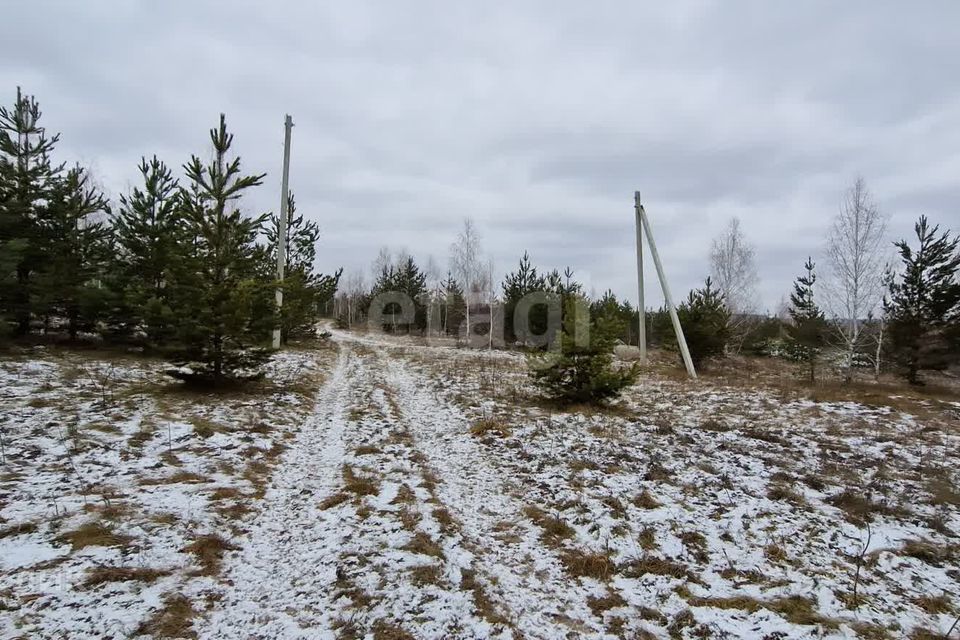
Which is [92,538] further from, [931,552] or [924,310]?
[924,310]

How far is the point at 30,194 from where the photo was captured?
11609 mm

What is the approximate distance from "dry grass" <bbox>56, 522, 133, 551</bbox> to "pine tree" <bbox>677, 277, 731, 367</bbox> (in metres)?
19.6

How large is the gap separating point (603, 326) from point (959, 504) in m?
5.68

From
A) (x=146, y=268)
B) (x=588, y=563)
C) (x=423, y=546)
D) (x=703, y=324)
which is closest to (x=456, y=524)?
(x=423, y=546)

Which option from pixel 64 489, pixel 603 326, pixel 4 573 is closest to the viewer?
pixel 4 573

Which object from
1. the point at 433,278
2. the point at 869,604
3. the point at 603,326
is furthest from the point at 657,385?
the point at 433,278

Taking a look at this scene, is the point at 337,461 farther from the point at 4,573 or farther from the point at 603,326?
the point at 603,326

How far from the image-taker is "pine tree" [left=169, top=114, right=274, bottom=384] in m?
8.45

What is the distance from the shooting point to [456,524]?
15.1 feet

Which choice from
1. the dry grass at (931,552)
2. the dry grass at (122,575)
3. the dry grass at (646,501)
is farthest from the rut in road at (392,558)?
the dry grass at (931,552)

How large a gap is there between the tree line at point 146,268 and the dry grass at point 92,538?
5.25 m

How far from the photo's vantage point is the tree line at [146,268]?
862 cm

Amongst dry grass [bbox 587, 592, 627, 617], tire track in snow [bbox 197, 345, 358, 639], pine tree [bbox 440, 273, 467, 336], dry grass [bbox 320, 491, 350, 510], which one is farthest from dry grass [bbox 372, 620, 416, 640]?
pine tree [bbox 440, 273, 467, 336]

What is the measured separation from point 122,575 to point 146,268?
12.8 m
